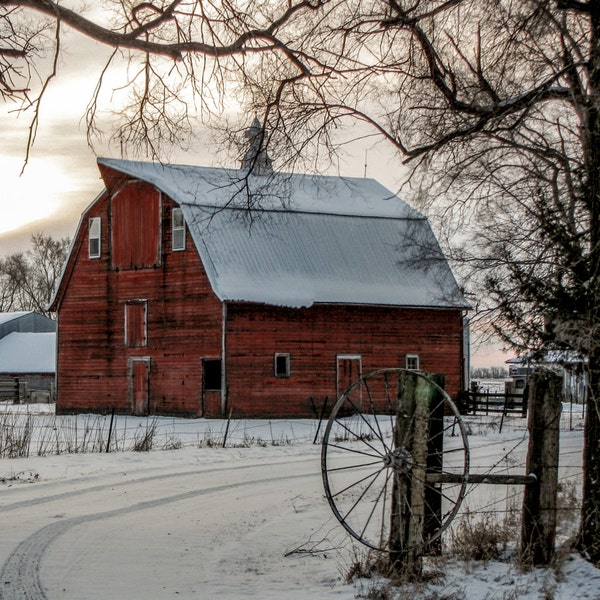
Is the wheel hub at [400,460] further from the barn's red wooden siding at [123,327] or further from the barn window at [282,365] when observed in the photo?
the barn window at [282,365]

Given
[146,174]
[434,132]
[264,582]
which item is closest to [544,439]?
[264,582]

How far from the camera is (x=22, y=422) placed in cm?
2950

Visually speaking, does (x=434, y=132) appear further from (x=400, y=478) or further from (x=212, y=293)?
(x=212, y=293)

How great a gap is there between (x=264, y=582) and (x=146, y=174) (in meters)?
25.2

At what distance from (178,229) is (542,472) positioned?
24955 millimetres

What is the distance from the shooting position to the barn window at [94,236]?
110ft

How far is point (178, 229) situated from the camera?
30953 millimetres

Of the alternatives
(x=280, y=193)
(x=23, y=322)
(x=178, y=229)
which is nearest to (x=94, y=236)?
(x=178, y=229)

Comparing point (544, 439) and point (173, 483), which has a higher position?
point (544, 439)

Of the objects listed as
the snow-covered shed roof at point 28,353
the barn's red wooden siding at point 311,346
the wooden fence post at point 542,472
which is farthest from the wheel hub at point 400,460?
the snow-covered shed roof at point 28,353

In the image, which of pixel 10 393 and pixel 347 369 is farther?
pixel 10 393

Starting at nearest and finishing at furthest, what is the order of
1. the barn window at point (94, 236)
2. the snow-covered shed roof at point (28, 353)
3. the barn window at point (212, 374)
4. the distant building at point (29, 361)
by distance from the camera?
the barn window at point (212, 374) < the barn window at point (94, 236) < the distant building at point (29, 361) < the snow-covered shed roof at point (28, 353)

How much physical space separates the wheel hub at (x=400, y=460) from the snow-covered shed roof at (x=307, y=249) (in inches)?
834

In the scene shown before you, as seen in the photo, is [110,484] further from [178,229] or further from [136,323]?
[136,323]
